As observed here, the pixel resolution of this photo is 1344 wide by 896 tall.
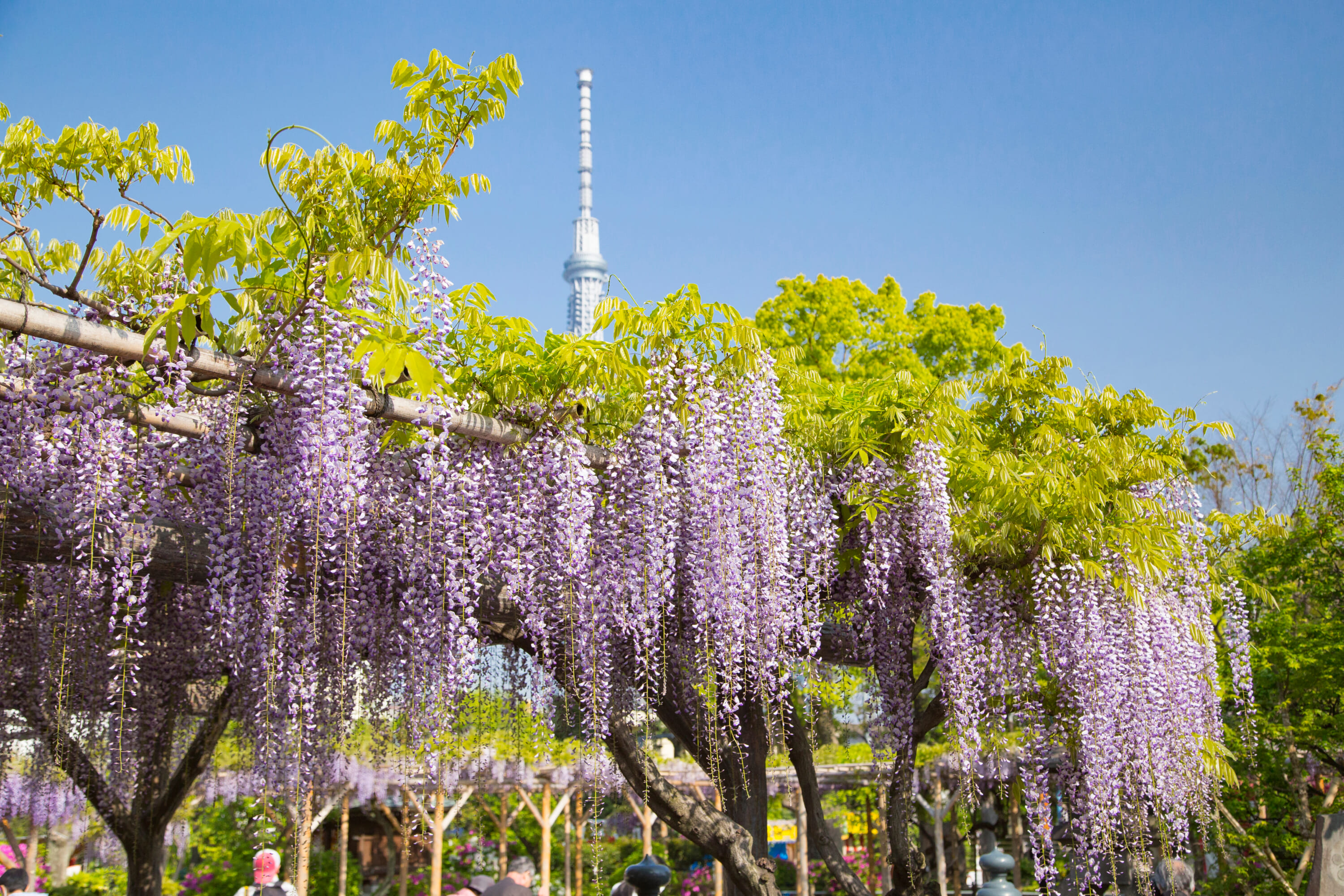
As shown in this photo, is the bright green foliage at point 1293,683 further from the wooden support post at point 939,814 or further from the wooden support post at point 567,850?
the wooden support post at point 567,850

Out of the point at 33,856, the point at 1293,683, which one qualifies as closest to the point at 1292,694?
the point at 1293,683

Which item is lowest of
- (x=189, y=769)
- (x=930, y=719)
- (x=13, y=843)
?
(x=13, y=843)

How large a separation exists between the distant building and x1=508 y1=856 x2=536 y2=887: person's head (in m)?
105

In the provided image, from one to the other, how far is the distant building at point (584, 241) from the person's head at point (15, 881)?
103335mm

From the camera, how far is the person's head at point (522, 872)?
16.4ft

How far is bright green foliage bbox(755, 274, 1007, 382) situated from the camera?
38.9ft

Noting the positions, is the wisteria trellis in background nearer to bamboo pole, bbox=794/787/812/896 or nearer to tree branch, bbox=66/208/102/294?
tree branch, bbox=66/208/102/294

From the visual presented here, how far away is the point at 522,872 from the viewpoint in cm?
538

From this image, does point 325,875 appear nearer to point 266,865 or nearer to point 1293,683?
point 266,865

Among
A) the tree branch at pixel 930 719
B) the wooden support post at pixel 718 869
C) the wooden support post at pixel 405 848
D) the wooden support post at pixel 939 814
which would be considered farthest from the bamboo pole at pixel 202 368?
the wooden support post at pixel 939 814

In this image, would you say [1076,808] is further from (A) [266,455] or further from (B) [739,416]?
(A) [266,455]

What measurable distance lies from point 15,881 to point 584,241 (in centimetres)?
10735

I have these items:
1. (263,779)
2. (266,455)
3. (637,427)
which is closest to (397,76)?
(266,455)

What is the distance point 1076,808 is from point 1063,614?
176 centimetres
